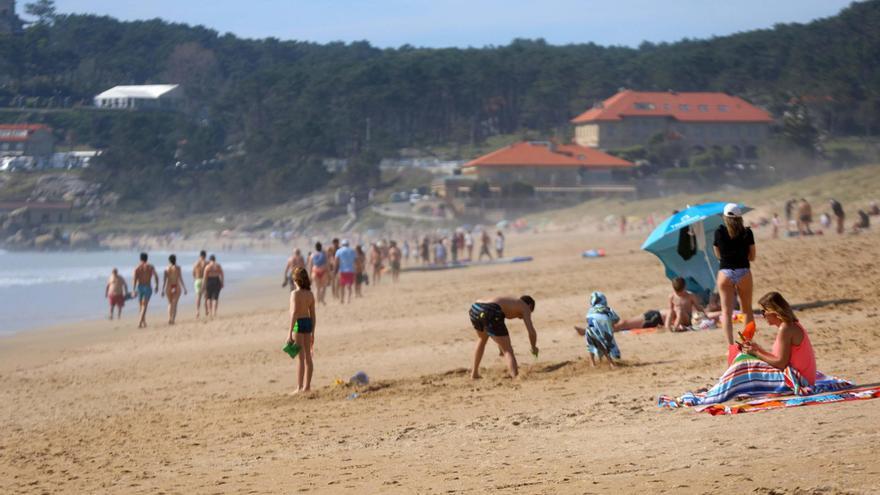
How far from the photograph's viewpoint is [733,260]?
27.9ft

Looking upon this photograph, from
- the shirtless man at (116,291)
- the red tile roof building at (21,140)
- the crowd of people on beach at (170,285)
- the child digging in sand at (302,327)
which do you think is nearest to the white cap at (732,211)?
the child digging in sand at (302,327)

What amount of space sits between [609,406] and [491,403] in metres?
1.10

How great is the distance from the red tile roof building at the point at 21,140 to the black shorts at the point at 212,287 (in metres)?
83.2

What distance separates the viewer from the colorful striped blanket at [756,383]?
261 inches

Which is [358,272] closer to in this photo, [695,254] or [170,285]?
[170,285]

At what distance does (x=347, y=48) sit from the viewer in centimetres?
14688

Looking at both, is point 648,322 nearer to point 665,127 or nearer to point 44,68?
point 665,127

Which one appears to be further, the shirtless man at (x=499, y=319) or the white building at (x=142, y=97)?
the white building at (x=142, y=97)

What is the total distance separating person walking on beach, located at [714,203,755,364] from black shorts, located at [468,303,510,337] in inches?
70.9

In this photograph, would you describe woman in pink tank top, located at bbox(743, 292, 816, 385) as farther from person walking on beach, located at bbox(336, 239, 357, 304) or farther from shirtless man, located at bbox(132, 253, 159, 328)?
person walking on beach, located at bbox(336, 239, 357, 304)

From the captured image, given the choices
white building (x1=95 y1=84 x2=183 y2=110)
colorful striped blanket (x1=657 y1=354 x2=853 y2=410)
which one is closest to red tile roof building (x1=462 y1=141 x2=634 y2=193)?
white building (x1=95 y1=84 x2=183 y2=110)

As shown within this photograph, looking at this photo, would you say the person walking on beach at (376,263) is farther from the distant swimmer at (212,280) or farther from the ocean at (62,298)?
the distant swimmer at (212,280)

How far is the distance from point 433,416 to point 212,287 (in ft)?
38.9

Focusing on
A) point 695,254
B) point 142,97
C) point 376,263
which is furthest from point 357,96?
point 695,254
